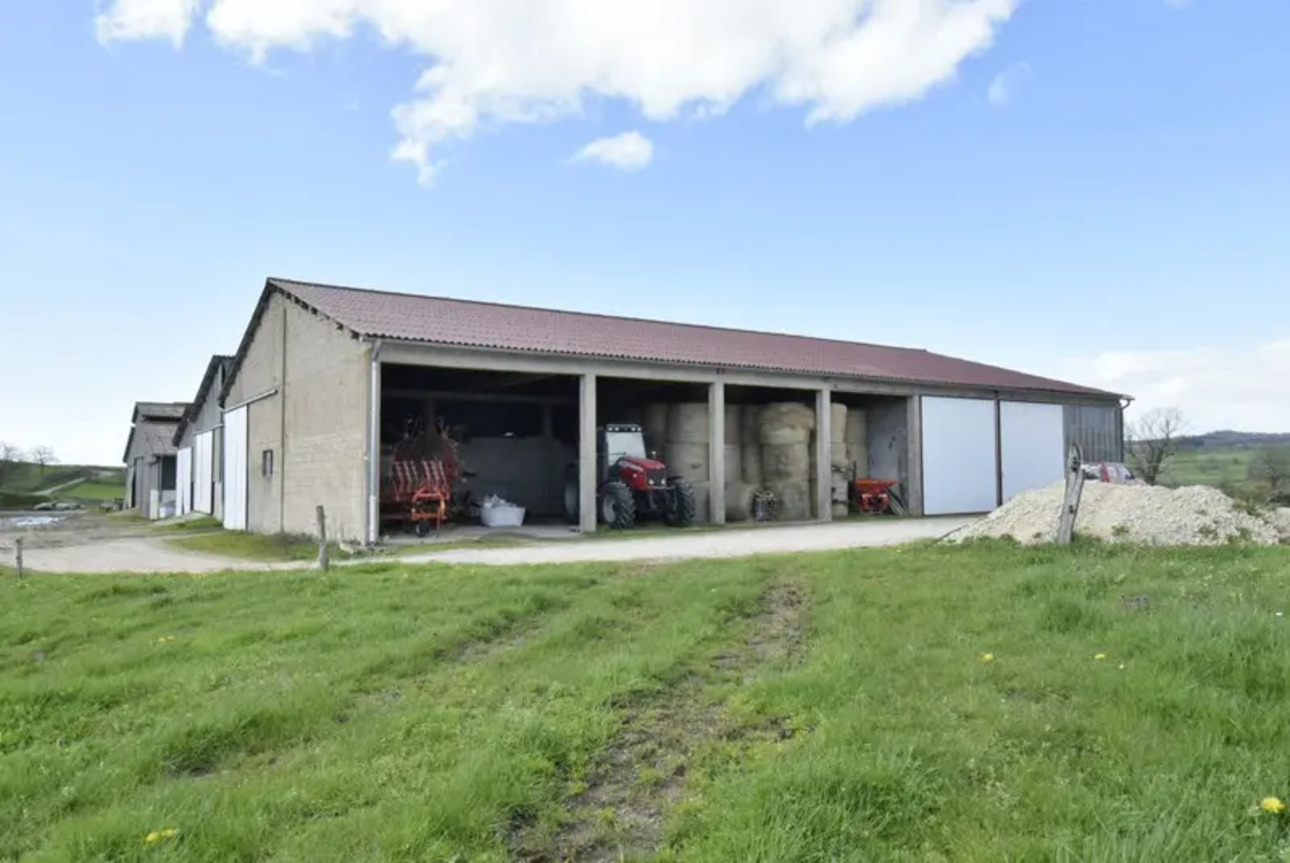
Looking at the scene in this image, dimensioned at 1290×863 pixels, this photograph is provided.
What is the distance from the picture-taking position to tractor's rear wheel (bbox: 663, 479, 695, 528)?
2044cm

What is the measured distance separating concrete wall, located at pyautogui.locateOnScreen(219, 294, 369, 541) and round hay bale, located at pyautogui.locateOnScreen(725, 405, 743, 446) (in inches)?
420

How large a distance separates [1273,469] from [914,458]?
42.6ft

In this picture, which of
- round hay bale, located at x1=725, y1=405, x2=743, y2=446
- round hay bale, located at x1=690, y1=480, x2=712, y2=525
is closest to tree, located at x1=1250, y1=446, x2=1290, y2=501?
round hay bale, located at x1=725, y1=405, x2=743, y2=446

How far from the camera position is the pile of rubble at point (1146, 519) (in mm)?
11477

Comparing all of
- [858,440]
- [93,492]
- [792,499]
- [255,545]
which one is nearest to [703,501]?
[792,499]

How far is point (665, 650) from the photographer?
6.19m

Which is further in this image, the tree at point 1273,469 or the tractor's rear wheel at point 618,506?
the tree at point 1273,469

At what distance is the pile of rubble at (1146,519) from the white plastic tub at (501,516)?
1147 cm

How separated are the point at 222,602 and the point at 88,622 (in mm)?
1219

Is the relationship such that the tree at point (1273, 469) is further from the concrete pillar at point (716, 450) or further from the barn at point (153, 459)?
the barn at point (153, 459)

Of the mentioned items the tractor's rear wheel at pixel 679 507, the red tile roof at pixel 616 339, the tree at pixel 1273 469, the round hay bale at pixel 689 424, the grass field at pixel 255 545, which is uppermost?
the red tile roof at pixel 616 339

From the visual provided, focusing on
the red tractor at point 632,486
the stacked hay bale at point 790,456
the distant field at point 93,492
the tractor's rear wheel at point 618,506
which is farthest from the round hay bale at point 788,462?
the distant field at point 93,492

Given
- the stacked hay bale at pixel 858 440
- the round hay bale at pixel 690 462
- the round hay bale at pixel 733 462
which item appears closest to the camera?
the round hay bale at pixel 690 462

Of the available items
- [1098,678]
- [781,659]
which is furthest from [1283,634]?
[781,659]
